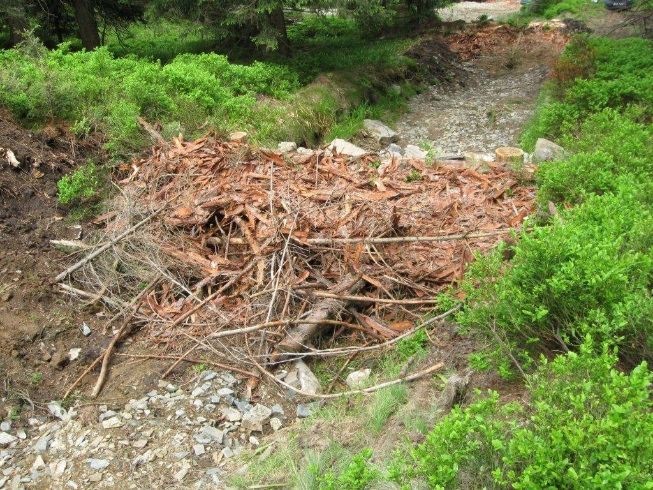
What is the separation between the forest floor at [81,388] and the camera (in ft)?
12.9

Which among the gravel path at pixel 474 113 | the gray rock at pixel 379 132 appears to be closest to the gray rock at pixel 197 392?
the gravel path at pixel 474 113

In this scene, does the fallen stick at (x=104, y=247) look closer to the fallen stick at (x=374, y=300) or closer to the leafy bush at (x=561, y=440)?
the fallen stick at (x=374, y=300)

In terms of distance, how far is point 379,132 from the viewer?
1062cm

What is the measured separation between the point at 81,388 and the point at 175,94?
217 inches

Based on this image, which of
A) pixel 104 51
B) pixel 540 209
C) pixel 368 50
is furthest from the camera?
pixel 368 50

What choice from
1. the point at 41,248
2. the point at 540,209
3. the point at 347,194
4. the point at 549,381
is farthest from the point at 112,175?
the point at 549,381

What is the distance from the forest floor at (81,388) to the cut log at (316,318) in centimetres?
38

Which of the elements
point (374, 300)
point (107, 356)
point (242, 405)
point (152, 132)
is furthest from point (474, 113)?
point (107, 356)

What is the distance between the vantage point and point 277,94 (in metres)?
10.5

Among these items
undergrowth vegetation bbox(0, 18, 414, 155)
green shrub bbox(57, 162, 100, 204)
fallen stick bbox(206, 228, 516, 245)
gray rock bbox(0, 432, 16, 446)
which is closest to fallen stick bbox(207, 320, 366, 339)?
fallen stick bbox(206, 228, 516, 245)

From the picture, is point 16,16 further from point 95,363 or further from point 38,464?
point 38,464

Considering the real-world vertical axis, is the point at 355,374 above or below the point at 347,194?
below

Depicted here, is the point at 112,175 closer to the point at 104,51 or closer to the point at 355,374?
the point at 104,51

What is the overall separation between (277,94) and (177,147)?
3568 millimetres
